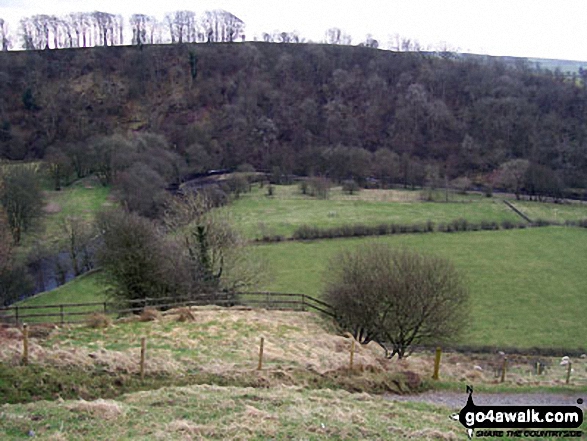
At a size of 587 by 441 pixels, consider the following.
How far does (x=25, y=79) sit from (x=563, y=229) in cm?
9364

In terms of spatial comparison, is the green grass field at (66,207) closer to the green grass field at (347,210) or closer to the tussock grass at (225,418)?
the green grass field at (347,210)

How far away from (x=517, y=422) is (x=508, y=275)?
31.7 metres

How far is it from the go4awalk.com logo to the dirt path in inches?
85.1

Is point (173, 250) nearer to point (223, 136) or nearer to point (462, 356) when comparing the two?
point (462, 356)

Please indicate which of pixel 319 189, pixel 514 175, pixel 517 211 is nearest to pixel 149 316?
pixel 319 189

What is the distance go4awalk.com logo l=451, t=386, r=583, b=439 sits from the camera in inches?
380

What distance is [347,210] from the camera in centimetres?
5794

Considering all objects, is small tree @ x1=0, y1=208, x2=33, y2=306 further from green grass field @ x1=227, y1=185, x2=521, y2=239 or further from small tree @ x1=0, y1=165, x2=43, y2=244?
green grass field @ x1=227, y1=185, x2=521, y2=239

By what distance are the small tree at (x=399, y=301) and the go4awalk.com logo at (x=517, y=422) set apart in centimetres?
924

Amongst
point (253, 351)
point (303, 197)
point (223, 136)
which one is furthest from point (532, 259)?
point (223, 136)

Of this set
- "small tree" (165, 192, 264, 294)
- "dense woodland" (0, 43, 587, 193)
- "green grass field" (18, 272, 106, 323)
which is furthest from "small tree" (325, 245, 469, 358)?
"dense woodland" (0, 43, 587, 193)

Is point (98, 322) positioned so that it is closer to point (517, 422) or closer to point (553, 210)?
point (517, 422)

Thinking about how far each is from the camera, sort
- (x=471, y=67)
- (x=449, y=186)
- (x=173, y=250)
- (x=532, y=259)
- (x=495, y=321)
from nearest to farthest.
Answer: (x=173, y=250)
(x=495, y=321)
(x=532, y=259)
(x=449, y=186)
(x=471, y=67)

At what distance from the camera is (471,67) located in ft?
338
